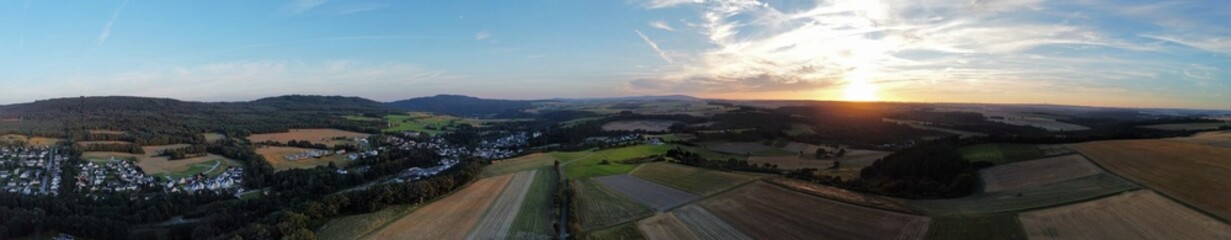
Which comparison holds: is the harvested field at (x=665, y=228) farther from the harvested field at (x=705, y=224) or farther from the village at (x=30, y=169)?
the village at (x=30, y=169)

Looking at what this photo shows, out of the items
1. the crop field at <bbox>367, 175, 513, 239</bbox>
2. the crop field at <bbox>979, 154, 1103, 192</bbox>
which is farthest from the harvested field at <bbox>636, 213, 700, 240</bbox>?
the crop field at <bbox>979, 154, 1103, 192</bbox>

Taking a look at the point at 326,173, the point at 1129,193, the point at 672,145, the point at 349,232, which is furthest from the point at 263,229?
the point at 672,145

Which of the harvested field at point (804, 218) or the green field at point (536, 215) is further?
the green field at point (536, 215)

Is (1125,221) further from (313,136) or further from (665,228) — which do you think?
(313,136)

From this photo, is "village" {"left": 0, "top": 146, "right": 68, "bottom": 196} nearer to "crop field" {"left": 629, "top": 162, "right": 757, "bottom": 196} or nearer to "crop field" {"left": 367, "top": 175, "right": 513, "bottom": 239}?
"crop field" {"left": 367, "top": 175, "right": 513, "bottom": 239}

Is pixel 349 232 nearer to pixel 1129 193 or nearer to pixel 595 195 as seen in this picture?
pixel 595 195

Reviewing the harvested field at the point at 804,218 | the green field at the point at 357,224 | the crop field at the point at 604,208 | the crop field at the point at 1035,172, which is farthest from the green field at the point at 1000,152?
the green field at the point at 357,224
